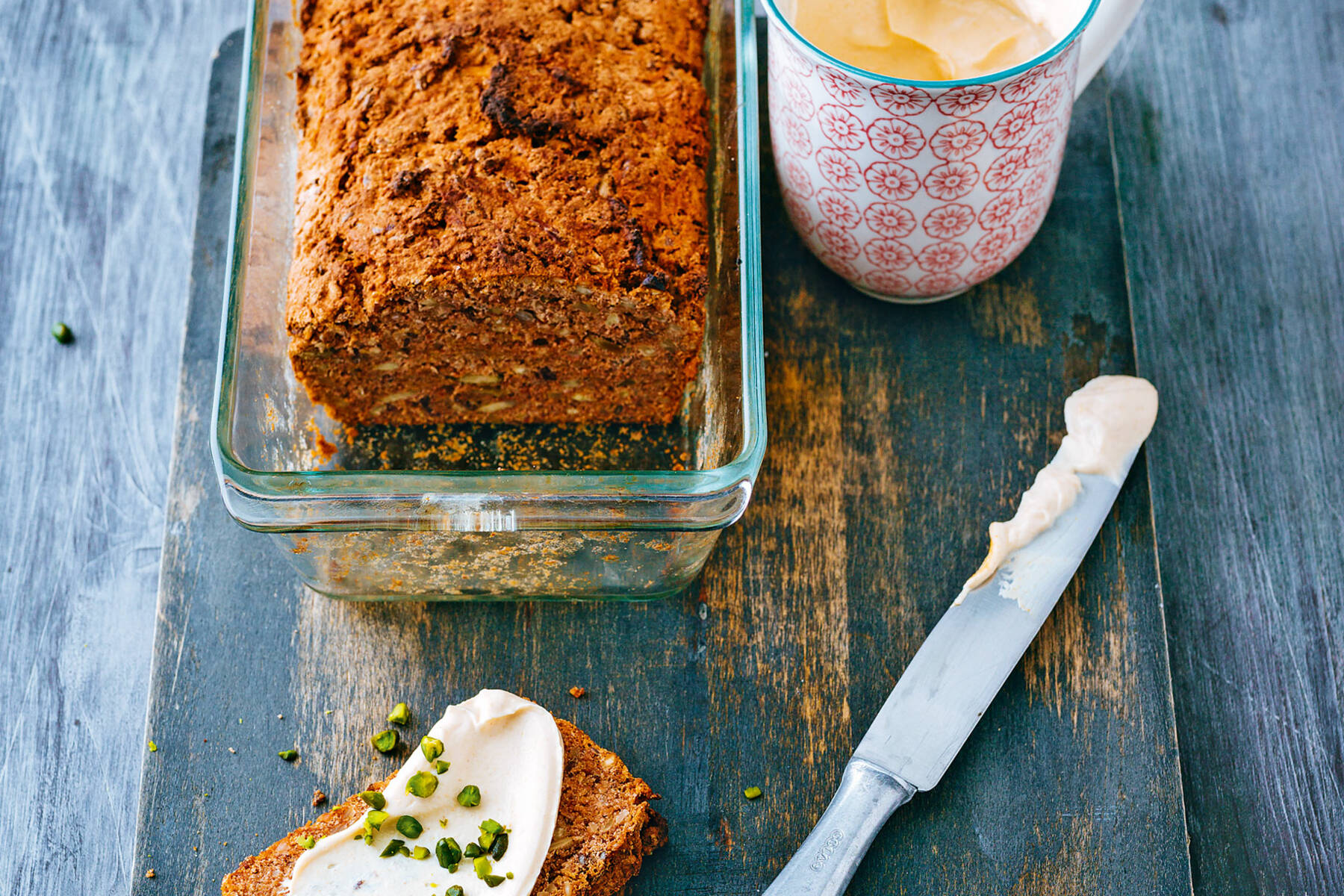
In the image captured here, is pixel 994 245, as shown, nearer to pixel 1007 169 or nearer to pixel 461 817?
pixel 1007 169

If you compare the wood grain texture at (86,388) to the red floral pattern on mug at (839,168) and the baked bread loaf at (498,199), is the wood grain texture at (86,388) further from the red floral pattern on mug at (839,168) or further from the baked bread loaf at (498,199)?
the red floral pattern on mug at (839,168)

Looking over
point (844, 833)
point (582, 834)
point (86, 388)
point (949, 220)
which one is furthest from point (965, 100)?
point (86, 388)

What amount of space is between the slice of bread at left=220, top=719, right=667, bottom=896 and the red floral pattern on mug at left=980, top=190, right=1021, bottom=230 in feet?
3.82

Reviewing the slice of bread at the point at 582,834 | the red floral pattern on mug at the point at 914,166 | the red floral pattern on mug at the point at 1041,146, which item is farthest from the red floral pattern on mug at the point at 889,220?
the slice of bread at the point at 582,834

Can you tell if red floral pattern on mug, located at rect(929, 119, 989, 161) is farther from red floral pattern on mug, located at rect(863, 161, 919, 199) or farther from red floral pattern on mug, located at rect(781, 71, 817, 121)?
red floral pattern on mug, located at rect(781, 71, 817, 121)

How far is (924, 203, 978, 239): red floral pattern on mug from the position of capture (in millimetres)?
2074

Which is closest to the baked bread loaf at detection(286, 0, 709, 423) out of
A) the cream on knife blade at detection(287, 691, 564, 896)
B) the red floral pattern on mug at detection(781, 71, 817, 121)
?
the red floral pattern on mug at detection(781, 71, 817, 121)

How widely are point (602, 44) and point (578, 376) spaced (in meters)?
0.61

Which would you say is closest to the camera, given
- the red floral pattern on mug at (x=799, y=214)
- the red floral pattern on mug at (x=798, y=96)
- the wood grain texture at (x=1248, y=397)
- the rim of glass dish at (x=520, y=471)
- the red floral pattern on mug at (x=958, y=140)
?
the rim of glass dish at (x=520, y=471)

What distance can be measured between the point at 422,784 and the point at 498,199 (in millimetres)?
983

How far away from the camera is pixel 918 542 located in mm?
2213

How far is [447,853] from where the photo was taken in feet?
5.93

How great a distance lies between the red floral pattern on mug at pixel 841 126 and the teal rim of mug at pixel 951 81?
0.08 metres

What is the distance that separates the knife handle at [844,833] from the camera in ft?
6.15
